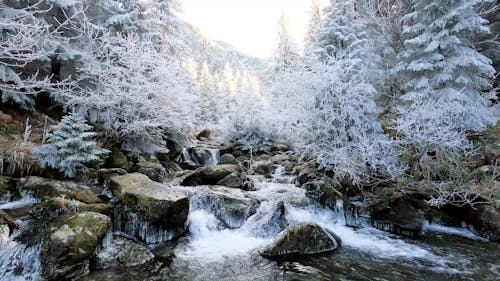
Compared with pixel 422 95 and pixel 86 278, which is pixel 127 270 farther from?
pixel 422 95

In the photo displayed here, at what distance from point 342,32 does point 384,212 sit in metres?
9.17

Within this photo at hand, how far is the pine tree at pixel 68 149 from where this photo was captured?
8.33m

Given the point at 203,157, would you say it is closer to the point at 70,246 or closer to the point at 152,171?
the point at 152,171

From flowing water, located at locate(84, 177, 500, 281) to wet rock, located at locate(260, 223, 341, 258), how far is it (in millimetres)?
221

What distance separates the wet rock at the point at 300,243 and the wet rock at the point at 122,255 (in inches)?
93.6

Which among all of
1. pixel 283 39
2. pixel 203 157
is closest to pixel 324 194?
pixel 203 157

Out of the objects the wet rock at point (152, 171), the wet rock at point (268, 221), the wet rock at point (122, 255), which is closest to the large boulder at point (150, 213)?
the wet rock at point (122, 255)

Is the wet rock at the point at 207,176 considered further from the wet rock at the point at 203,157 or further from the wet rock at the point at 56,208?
the wet rock at the point at 203,157

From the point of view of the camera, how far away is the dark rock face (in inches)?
316

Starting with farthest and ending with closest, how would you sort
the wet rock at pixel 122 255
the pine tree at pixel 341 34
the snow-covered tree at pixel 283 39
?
the snow-covered tree at pixel 283 39
the pine tree at pixel 341 34
the wet rock at pixel 122 255

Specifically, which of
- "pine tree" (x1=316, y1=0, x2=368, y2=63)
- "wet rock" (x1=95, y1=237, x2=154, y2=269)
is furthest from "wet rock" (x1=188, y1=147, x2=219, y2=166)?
"wet rock" (x1=95, y1=237, x2=154, y2=269)

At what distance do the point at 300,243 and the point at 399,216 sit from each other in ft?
11.0

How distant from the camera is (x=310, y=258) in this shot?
6.42 m

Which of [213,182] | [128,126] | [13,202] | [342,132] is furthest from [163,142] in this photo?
[342,132]
